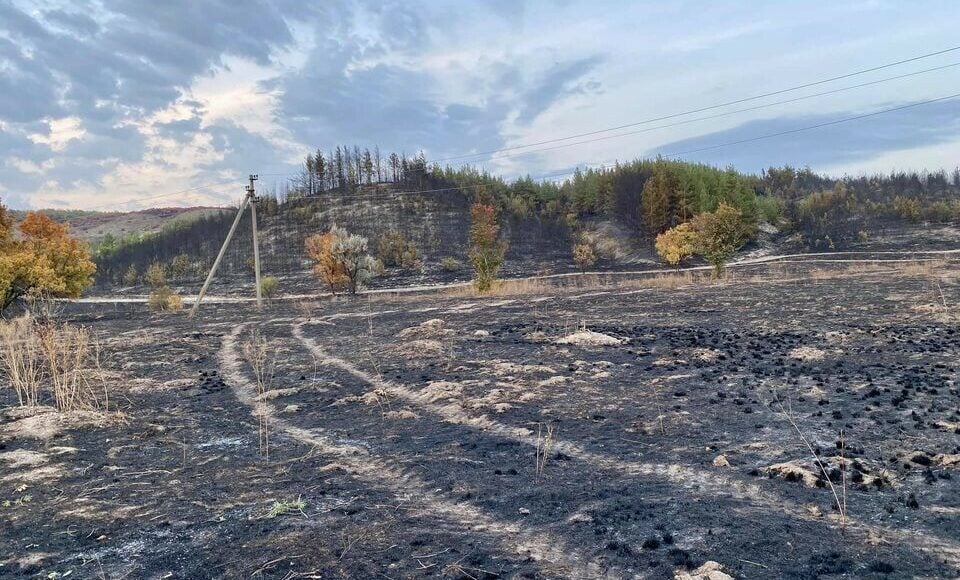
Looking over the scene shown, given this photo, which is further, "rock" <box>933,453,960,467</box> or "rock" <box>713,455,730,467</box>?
"rock" <box>713,455,730,467</box>

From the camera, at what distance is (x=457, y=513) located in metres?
5.38

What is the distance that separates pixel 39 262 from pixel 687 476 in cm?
2877

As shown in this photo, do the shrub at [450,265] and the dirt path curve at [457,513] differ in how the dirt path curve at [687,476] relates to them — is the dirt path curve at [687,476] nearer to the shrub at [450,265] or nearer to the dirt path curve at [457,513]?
the dirt path curve at [457,513]

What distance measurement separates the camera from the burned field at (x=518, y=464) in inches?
177

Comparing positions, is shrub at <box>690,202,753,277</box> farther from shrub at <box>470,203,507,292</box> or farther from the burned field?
the burned field

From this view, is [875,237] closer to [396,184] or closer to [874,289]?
[874,289]

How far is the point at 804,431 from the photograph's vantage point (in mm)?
7195

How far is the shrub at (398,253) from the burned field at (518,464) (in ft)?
148

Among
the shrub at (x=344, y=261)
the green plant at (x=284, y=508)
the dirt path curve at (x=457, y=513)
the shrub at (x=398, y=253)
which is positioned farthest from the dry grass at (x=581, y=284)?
the green plant at (x=284, y=508)

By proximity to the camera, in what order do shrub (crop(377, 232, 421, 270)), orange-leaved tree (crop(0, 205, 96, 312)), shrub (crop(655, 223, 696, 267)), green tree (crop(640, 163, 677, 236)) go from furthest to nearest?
green tree (crop(640, 163, 677, 236))
shrub (crop(377, 232, 421, 270))
shrub (crop(655, 223, 696, 267))
orange-leaved tree (crop(0, 205, 96, 312))

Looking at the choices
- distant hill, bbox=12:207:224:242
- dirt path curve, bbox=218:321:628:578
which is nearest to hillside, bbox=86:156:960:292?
distant hill, bbox=12:207:224:242

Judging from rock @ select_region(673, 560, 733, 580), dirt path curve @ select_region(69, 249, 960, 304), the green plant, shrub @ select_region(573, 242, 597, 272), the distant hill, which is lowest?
rock @ select_region(673, 560, 733, 580)

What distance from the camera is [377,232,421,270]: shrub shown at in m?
59.5

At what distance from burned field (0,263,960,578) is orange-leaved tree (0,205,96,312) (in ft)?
50.6
